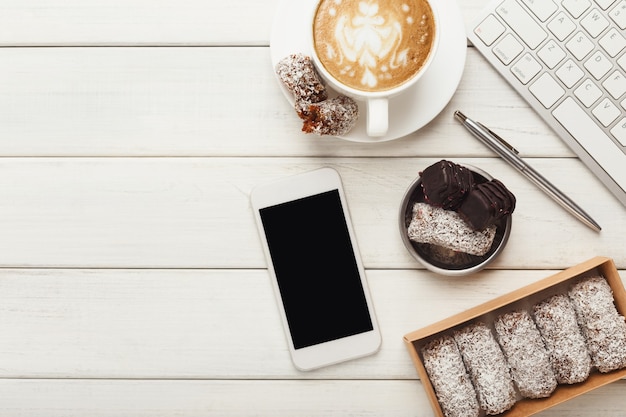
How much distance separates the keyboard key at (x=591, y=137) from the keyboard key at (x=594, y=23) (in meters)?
0.10

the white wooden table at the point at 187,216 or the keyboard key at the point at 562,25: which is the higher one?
the keyboard key at the point at 562,25

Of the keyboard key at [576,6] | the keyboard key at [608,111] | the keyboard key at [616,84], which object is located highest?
the keyboard key at [576,6]

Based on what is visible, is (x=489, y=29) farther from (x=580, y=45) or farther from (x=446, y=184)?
(x=446, y=184)

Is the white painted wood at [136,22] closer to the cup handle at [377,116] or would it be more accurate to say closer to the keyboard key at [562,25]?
the cup handle at [377,116]

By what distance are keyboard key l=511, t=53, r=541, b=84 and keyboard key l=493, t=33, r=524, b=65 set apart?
0.04 ft

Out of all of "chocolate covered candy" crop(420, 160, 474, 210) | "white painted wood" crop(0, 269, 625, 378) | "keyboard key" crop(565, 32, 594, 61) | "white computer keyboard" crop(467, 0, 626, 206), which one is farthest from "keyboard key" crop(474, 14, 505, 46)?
"white painted wood" crop(0, 269, 625, 378)

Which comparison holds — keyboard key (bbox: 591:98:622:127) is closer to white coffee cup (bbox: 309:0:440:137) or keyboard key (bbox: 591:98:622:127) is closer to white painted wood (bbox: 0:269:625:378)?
white coffee cup (bbox: 309:0:440:137)

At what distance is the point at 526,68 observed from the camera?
929 millimetres

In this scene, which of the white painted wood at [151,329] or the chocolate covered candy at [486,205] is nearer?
the chocolate covered candy at [486,205]

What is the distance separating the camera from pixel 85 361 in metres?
1.01

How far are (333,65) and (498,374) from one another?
52 cm

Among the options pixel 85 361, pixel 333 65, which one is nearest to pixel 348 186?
pixel 333 65

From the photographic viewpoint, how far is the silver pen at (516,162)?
96cm

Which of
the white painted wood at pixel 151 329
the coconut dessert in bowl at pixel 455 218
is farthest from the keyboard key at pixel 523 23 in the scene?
the white painted wood at pixel 151 329
